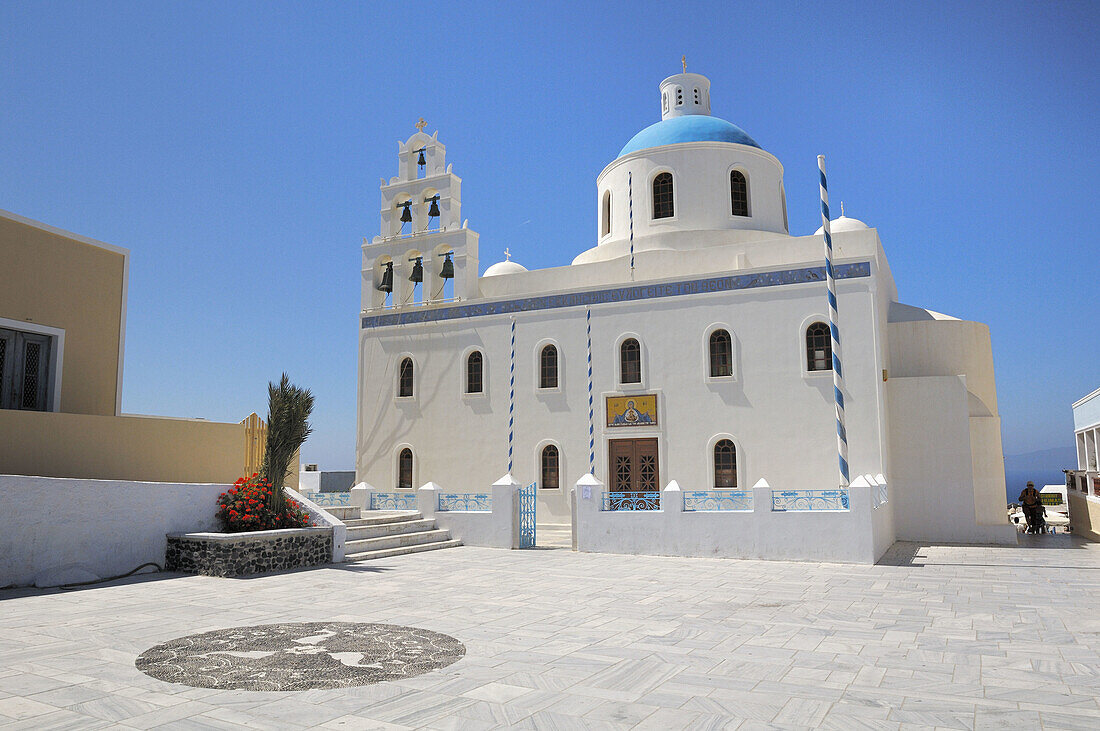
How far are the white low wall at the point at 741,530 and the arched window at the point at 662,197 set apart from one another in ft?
29.8

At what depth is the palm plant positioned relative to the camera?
37.7 ft

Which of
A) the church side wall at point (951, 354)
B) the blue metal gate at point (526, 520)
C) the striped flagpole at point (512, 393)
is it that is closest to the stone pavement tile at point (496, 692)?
the blue metal gate at point (526, 520)

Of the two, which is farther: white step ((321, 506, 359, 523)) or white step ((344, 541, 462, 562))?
white step ((321, 506, 359, 523))

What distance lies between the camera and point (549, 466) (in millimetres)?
18312

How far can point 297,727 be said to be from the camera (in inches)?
166

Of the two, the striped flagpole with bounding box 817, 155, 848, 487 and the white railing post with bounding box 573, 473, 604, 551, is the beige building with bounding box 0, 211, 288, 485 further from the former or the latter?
the striped flagpole with bounding box 817, 155, 848, 487

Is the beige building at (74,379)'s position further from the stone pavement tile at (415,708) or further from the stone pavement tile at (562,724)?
the stone pavement tile at (562,724)

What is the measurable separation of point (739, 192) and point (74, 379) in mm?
15566

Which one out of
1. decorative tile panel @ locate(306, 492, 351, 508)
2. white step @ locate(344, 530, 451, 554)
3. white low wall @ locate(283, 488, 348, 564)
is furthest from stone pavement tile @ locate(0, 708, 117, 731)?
decorative tile panel @ locate(306, 492, 351, 508)

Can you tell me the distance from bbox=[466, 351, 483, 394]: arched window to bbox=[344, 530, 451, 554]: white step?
17.6 feet

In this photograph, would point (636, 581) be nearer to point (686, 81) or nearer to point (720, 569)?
point (720, 569)

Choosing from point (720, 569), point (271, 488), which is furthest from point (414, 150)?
point (720, 569)

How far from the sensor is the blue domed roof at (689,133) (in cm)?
2042

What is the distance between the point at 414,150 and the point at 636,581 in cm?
1431
